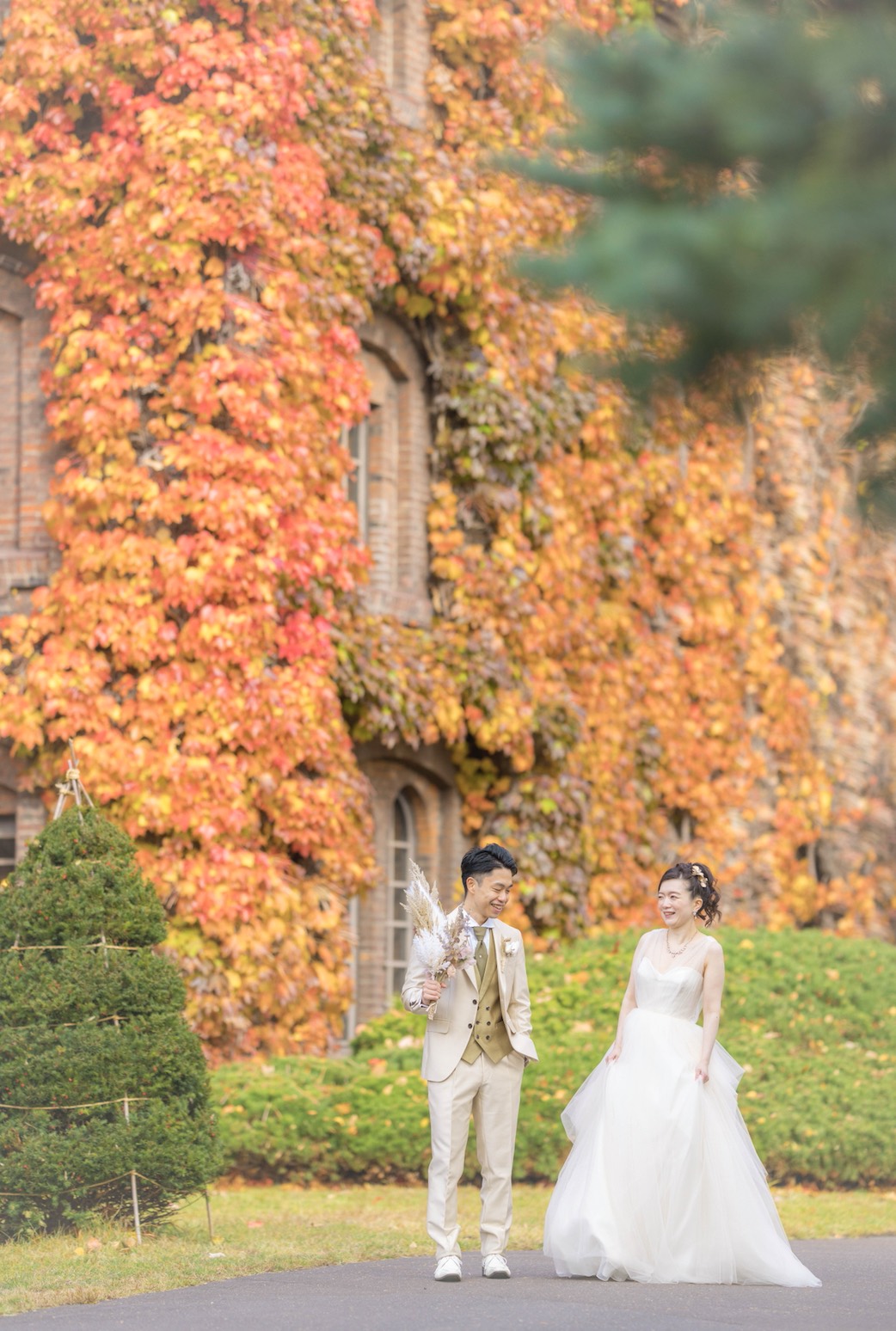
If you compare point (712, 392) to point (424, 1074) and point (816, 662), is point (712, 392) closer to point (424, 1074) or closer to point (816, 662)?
point (424, 1074)

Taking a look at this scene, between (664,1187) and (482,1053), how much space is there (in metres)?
0.93

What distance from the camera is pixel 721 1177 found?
7973 mm

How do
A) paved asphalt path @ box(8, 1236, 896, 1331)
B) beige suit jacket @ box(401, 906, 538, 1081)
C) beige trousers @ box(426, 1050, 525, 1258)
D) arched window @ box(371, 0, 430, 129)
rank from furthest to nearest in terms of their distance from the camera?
arched window @ box(371, 0, 430, 129), beige suit jacket @ box(401, 906, 538, 1081), beige trousers @ box(426, 1050, 525, 1258), paved asphalt path @ box(8, 1236, 896, 1331)

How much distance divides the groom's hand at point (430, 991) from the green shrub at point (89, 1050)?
6.33ft

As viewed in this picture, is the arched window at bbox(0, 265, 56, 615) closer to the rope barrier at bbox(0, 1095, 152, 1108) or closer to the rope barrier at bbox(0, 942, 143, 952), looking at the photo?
the rope barrier at bbox(0, 942, 143, 952)

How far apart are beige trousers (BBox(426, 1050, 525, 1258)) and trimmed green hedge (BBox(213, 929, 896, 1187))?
163 inches

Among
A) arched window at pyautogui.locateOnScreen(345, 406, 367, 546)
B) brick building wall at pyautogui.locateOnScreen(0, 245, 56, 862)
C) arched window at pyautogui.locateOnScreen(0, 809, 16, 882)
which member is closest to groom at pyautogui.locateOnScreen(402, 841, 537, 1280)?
brick building wall at pyautogui.locateOnScreen(0, 245, 56, 862)

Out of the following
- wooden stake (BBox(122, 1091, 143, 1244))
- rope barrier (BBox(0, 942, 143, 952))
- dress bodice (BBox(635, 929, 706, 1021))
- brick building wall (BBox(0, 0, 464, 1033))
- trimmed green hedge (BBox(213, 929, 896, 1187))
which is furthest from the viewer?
brick building wall (BBox(0, 0, 464, 1033))

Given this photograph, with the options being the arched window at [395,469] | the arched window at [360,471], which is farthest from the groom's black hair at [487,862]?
the arched window at [360,471]

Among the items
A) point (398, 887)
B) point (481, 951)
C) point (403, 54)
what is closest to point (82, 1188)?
point (481, 951)

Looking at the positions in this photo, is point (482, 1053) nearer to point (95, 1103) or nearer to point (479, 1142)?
point (479, 1142)

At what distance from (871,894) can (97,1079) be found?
14727mm

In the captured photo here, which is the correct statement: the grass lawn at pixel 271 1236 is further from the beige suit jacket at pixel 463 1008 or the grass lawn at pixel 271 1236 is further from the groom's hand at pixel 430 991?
the groom's hand at pixel 430 991

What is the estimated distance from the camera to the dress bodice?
8422mm
